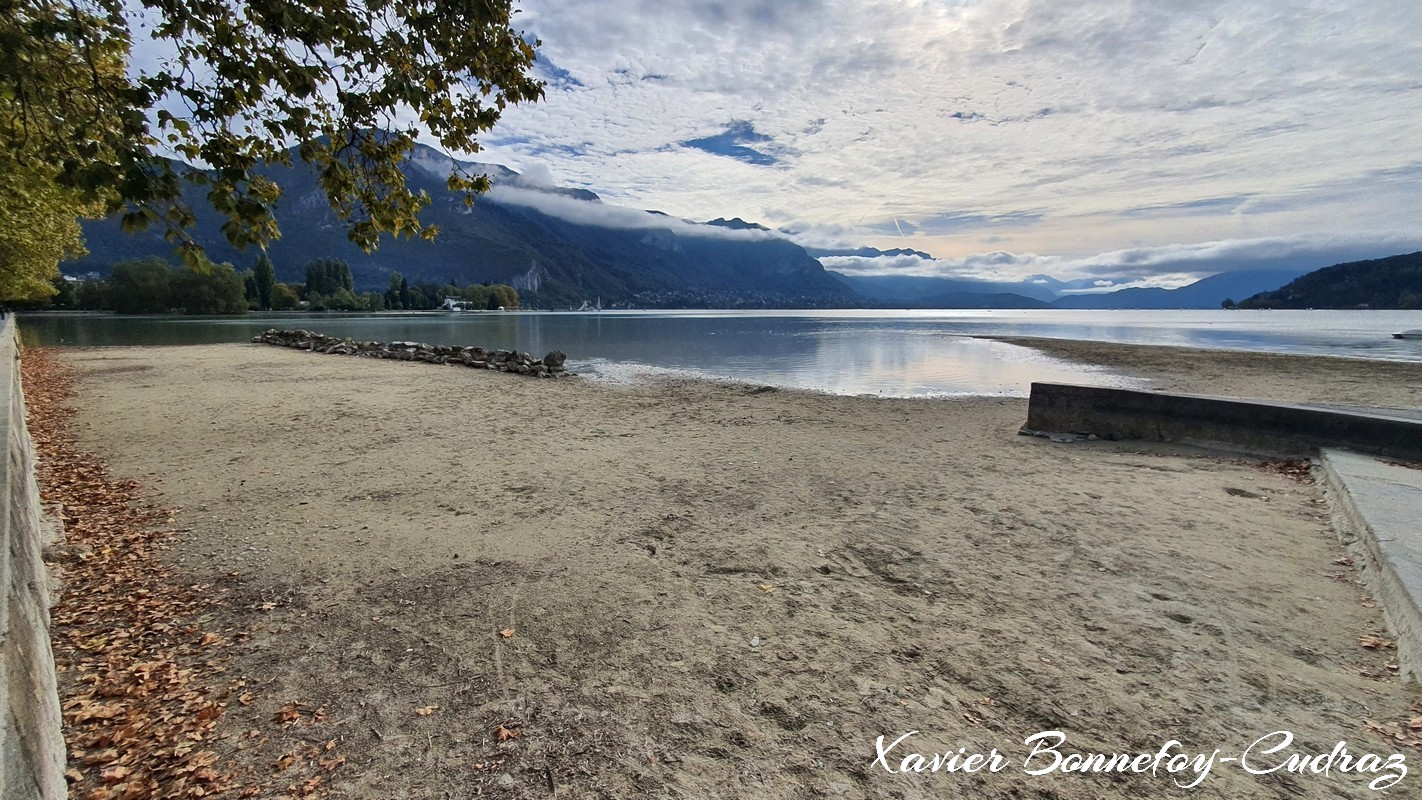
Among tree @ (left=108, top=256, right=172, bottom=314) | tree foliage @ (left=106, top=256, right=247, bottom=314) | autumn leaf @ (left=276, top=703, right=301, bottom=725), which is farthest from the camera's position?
tree foliage @ (left=106, top=256, right=247, bottom=314)

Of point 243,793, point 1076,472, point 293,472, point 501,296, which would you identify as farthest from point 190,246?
point 501,296

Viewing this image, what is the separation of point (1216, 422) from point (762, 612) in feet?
33.3

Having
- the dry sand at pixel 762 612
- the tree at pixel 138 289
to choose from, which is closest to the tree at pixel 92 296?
the tree at pixel 138 289

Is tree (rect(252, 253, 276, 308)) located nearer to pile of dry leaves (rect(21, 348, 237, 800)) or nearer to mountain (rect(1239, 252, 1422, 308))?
pile of dry leaves (rect(21, 348, 237, 800))

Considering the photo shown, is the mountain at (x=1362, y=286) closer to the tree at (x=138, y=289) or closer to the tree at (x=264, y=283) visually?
the tree at (x=264, y=283)

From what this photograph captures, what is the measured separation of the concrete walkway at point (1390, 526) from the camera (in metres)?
4.09

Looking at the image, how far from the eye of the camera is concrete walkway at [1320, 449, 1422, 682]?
4.09 metres

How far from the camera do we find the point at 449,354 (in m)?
28.4

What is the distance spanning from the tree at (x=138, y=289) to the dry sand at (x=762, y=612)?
12757 cm

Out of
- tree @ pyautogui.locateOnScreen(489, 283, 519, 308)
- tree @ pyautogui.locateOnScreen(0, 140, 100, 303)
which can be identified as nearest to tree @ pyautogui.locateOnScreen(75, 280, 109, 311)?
tree @ pyautogui.locateOnScreen(489, 283, 519, 308)

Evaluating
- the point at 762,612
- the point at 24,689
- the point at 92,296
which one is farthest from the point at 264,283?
the point at 24,689

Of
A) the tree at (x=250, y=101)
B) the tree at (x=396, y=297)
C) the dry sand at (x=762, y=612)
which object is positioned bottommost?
the dry sand at (x=762, y=612)

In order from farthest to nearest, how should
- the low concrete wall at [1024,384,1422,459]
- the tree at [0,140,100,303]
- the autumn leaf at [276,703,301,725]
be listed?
the tree at [0,140,100,303] → the low concrete wall at [1024,384,1422,459] → the autumn leaf at [276,703,301,725]

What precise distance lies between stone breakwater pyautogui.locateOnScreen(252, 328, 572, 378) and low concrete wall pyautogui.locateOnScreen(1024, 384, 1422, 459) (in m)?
18.2
